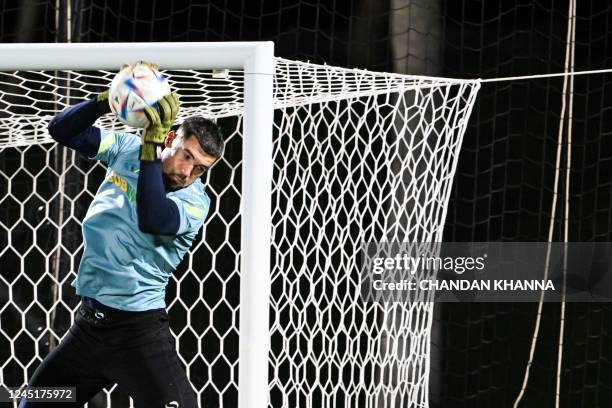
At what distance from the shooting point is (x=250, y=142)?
193 cm

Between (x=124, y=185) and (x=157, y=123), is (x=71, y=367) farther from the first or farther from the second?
(x=157, y=123)

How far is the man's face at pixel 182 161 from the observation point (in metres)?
2.16

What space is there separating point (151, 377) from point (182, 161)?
0.46 metres

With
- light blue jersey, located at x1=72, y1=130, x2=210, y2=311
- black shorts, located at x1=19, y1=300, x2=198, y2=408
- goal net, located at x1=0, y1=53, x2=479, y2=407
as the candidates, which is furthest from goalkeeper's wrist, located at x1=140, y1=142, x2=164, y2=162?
goal net, located at x1=0, y1=53, x2=479, y2=407

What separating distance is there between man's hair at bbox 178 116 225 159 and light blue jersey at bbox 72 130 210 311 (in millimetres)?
122

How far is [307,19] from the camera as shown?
3.50 metres

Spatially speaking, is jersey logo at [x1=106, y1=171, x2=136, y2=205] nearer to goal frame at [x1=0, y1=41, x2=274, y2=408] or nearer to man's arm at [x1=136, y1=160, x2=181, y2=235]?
man's arm at [x1=136, y1=160, x2=181, y2=235]

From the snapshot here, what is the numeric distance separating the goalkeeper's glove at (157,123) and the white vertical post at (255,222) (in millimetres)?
141

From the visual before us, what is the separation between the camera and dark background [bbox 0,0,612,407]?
11.3ft

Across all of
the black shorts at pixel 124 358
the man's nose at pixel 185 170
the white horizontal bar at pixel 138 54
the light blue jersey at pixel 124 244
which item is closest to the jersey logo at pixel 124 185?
the light blue jersey at pixel 124 244

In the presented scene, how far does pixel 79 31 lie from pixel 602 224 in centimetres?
184

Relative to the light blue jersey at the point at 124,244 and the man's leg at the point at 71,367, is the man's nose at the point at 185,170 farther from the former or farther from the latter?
the man's leg at the point at 71,367

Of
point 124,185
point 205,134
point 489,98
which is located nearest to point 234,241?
point 489,98

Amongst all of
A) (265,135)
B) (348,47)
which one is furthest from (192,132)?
(348,47)
